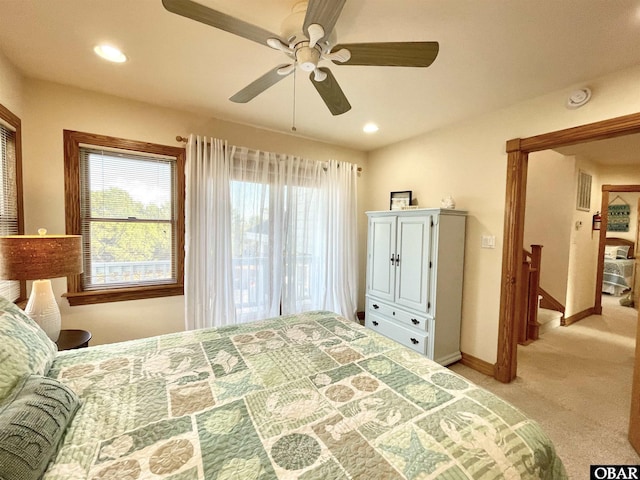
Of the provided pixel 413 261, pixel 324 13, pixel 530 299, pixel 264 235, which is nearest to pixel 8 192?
pixel 264 235

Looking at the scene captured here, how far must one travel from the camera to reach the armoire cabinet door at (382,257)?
9.76 feet

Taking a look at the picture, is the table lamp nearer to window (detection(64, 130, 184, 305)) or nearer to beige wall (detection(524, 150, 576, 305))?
window (detection(64, 130, 184, 305))

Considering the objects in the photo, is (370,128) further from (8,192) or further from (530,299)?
(8,192)

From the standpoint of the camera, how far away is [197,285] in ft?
8.82

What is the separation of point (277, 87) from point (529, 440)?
253 centimetres

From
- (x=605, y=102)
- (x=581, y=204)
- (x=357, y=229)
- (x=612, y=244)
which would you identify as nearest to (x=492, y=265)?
(x=605, y=102)

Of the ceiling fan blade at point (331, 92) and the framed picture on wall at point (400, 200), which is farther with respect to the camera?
the framed picture on wall at point (400, 200)

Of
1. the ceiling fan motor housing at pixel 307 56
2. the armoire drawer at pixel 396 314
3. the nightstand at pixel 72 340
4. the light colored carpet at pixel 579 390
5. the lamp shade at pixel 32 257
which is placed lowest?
the light colored carpet at pixel 579 390

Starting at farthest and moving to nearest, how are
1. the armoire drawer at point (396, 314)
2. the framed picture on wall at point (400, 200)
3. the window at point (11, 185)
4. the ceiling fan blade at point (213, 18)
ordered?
the framed picture on wall at point (400, 200)
the armoire drawer at point (396, 314)
the window at point (11, 185)
the ceiling fan blade at point (213, 18)

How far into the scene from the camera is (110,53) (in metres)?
1.80

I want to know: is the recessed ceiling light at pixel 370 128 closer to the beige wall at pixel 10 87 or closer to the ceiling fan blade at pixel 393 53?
the ceiling fan blade at pixel 393 53

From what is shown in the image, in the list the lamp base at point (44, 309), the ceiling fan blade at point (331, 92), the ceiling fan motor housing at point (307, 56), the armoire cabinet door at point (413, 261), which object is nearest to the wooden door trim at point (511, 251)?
the armoire cabinet door at point (413, 261)

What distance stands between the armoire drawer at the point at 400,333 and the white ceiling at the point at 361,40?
2197mm

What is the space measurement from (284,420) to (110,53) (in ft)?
8.00
